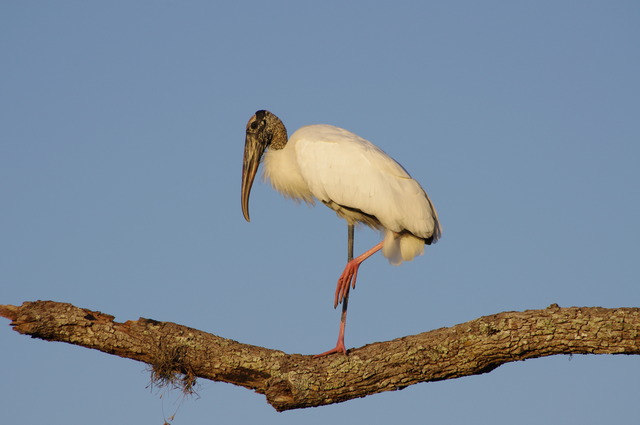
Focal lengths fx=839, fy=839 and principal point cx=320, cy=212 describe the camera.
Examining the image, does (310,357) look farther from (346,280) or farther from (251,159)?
(251,159)

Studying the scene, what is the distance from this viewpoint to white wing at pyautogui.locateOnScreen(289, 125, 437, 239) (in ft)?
25.7

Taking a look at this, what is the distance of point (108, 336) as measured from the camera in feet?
19.6

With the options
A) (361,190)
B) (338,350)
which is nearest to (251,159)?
(361,190)

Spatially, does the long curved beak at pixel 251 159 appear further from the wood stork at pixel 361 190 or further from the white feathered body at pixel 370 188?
the white feathered body at pixel 370 188

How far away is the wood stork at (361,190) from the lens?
782cm

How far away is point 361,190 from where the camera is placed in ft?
26.0

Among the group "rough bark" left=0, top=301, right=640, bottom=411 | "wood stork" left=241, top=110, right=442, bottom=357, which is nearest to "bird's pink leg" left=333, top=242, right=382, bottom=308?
"wood stork" left=241, top=110, right=442, bottom=357

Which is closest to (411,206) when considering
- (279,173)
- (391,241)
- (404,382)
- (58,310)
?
(391,241)

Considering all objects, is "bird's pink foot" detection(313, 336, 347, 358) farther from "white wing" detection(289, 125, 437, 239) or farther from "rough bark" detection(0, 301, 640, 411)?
"white wing" detection(289, 125, 437, 239)

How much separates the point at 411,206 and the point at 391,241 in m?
0.40

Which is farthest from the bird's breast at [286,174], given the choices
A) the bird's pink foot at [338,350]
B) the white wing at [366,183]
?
the bird's pink foot at [338,350]

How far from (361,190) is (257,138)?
1569 mm

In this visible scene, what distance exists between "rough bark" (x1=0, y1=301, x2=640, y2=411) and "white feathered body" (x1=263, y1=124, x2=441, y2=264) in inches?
73.1

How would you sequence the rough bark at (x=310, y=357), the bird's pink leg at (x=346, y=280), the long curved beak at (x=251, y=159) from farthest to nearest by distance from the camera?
the long curved beak at (x=251, y=159) → the bird's pink leg at (x=346, y=280) → the rough bark at (x=310, y=357)
